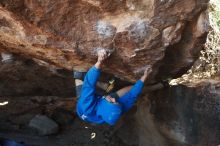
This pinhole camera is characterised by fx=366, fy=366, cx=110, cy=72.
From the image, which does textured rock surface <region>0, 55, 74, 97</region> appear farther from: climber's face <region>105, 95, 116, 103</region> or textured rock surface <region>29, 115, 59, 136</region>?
climber's face <region>105, 95, 116, 103</region>

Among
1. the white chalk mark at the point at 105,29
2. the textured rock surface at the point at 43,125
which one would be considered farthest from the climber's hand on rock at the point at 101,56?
the textured rock surface at the point at 43,125

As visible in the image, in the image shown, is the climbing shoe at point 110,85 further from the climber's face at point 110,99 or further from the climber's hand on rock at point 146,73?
the climber's hand on rock at point 146,73

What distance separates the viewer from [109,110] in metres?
4.54

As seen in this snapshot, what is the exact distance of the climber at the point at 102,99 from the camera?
430 cm

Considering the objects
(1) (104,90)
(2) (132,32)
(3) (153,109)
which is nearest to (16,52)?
(1) (104,90)

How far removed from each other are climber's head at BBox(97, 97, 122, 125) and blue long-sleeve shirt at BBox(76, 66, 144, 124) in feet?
0.29

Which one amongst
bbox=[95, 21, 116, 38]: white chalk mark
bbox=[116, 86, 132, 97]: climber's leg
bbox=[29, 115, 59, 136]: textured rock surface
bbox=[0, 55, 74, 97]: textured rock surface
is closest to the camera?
bbox=[95, 21, 116, 38]: white chalk mark

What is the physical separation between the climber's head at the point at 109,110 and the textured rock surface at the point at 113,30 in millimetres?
440

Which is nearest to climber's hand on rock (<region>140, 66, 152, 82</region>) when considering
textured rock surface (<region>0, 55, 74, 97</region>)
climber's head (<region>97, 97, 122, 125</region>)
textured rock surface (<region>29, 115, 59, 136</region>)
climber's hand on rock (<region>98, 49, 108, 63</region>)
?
climber's head (<region>97, 97, 122, 125</region>)

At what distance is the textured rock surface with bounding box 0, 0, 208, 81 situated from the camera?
3842 millimetres

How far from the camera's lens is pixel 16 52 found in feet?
16.1

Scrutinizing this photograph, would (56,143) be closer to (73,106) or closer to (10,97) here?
(73,106)

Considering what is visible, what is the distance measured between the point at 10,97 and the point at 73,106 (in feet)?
3.67

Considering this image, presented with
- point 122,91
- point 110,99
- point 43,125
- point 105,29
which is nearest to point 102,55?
point 105,29
